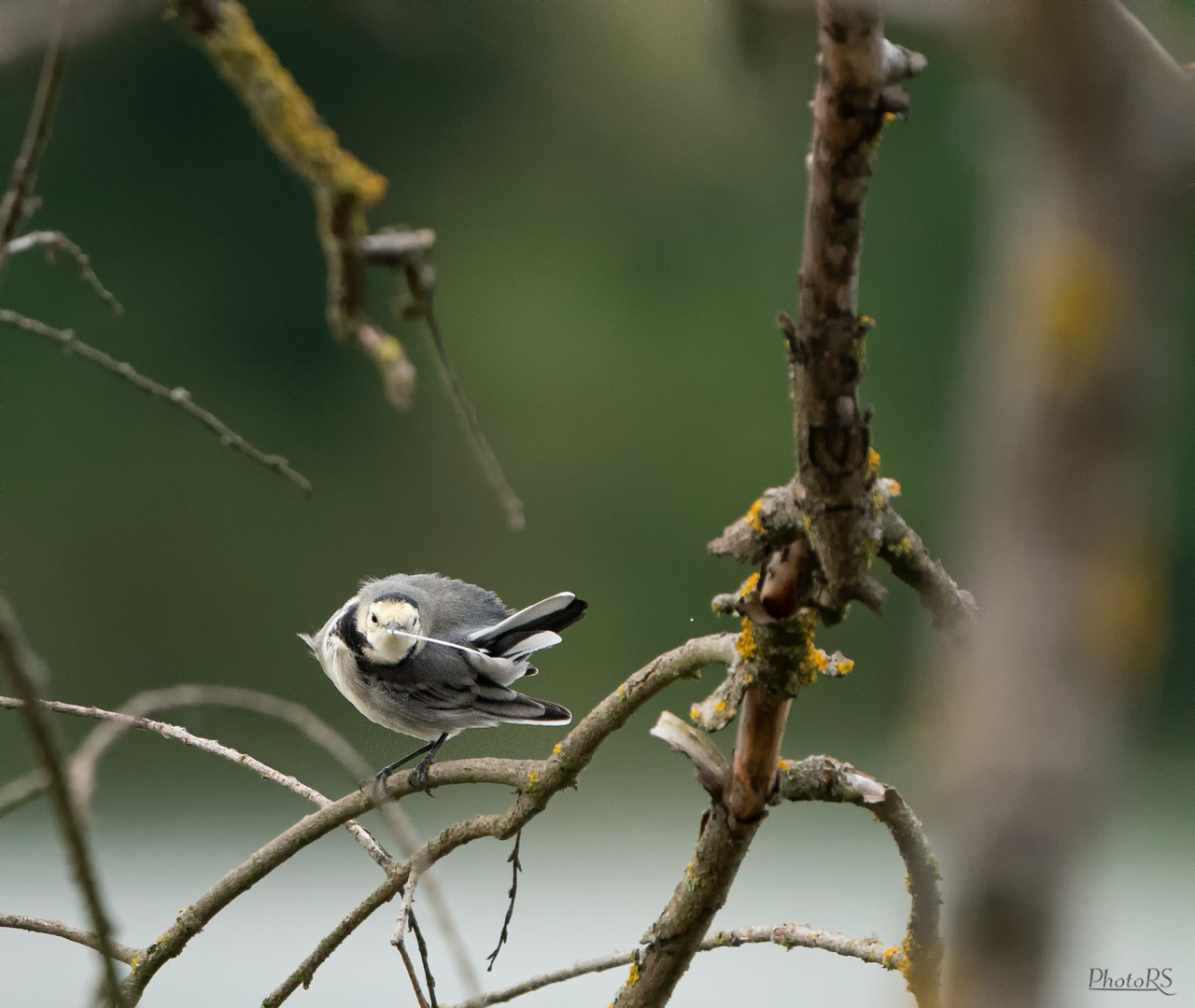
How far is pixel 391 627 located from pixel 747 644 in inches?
22.5

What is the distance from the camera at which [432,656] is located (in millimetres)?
1084

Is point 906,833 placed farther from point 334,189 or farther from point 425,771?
point 334,189

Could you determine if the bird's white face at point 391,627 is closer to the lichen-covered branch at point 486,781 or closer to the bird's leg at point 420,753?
the bird's leg at point 420,753

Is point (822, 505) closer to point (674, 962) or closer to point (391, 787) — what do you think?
point (674, 962)

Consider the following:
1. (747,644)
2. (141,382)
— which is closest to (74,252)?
(141,382)

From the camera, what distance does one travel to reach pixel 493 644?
103 cm

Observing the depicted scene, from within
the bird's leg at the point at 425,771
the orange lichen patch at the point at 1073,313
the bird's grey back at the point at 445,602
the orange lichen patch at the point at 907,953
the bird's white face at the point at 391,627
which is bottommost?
the orange lichen patch at the point at 1073,313

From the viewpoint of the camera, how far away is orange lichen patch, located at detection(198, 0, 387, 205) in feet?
1.11

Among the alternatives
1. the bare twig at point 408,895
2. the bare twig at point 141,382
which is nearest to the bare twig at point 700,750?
the bare twig at point 408,895

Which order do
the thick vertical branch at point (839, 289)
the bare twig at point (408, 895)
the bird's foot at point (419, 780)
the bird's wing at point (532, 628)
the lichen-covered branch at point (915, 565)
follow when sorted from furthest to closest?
the bird's wing at point (532, 628) → the bird's foot at point (419, 780) → the bare twig at point (408, 895) → the lichen-covered branch at point (915, 565) → the thick vertical branch at point (839, 289)

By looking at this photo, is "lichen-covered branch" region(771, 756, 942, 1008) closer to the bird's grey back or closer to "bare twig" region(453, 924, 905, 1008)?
"bare twig" region(453, 924, 905, 1008)

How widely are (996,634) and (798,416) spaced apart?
0.23m

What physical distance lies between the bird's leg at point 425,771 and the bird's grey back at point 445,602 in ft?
0.39

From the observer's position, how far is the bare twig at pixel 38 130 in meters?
0.31
